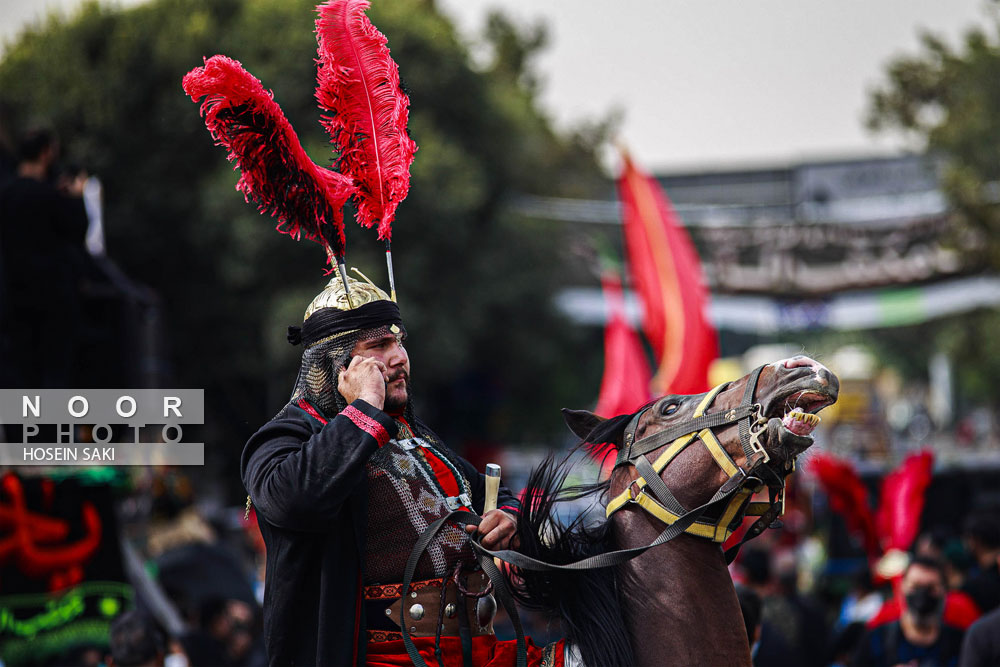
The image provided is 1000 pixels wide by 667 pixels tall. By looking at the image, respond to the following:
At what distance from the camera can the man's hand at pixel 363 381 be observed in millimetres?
3425

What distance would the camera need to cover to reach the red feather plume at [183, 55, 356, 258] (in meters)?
3.57

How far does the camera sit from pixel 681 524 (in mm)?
3139

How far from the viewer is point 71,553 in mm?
7387

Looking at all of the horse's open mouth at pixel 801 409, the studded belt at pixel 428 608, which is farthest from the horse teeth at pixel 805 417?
the studded belt at pixel 428 608

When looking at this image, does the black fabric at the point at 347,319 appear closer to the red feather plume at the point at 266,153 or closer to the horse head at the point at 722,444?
the red feather plume at the point at 266,153

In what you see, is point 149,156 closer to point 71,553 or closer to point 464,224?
point 464,224

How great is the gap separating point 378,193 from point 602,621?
1.56 m

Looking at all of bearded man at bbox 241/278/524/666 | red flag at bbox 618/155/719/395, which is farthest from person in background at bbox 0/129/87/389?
red flag at bbox 618/155/719/395

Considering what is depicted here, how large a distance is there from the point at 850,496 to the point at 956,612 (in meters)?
1.94

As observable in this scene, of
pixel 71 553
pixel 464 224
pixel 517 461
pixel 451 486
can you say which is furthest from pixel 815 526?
pixel 451 486

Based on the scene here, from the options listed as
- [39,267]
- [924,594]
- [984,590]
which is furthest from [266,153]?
[984,590]

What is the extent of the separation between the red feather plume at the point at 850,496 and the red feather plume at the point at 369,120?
189 inches

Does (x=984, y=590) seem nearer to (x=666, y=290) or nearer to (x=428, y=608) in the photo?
(x=428, y=608)

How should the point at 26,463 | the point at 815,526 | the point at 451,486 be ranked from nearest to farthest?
the point at 451,486
the point at 26,463
the point at 815,526
